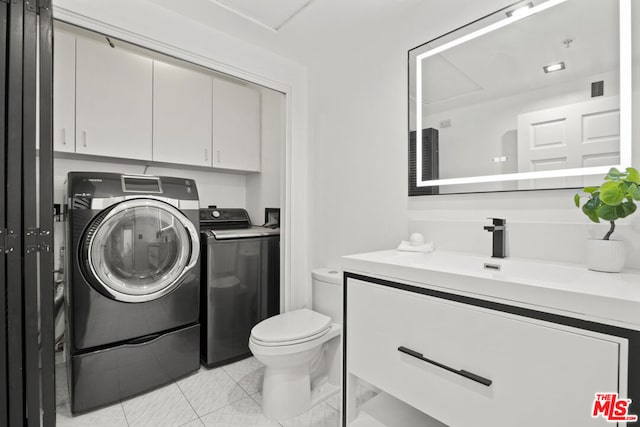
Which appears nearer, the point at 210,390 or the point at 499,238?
the point at 499,238

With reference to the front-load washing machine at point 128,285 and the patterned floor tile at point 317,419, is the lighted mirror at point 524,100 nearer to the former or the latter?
the patterned floor tile at point 317,419

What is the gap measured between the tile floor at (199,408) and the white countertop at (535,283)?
0.95 metres

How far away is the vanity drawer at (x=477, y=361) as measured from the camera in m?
0.75

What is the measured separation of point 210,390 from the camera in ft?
6.31

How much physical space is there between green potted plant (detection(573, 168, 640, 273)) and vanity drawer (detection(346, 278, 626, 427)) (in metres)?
0.43

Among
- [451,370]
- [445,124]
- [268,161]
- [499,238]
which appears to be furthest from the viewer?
[268,161]

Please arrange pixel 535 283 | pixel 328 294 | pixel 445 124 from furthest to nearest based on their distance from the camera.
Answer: pixel 328 294, pixel 445 124, pixel 535 283

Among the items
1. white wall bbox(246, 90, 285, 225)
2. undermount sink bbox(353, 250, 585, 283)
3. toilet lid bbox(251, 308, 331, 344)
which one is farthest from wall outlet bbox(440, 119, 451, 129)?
white wall bbox(246, 90, 285, 225)

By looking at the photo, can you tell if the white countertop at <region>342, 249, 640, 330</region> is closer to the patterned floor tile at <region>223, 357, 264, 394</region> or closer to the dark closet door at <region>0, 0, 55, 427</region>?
the patterned floor tile at <region>223, 357, 264, 394</region>

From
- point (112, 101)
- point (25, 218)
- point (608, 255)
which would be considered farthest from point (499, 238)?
point (112, 101)

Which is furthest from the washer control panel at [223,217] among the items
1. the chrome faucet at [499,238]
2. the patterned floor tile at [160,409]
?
the chrome faucet at [499,238]

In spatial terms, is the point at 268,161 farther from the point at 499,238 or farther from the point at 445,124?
the point at 499,238

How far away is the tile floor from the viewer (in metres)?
1.62

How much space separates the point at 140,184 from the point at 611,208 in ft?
7.38
